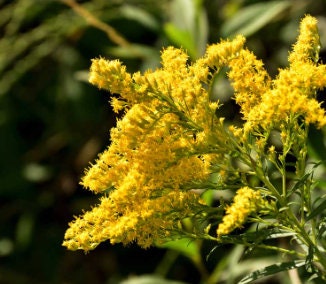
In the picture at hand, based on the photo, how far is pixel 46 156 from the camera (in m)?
5.34

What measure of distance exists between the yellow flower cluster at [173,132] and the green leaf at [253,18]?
1.95 meters

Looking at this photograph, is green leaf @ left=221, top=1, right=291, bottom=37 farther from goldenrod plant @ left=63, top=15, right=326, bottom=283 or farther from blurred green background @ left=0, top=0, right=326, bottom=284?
goldenrod plant @ left=63, top=15, right=326, bottom=283

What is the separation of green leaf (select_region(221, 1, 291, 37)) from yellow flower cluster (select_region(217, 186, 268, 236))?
7.31ft

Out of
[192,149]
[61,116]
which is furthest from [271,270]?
[61,116]

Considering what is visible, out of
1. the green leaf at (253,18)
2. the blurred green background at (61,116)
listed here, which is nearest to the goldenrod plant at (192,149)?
the green leaf at (253,18)

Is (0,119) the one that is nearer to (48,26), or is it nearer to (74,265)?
(48,26)

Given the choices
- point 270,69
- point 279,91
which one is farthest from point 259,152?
point 270,69

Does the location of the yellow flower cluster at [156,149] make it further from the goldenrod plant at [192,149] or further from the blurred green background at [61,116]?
the blurred green background at [61,116]

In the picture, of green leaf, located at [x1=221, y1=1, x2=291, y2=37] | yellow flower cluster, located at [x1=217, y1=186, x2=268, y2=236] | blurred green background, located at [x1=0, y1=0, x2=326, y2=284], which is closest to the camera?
yellow flower cluster, located at [x1=217, y1=186, x2=268, y2=236]

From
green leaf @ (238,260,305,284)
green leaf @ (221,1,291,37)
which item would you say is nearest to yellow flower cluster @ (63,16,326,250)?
green leaf @ (238,260,305,284)

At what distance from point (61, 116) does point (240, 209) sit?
3.60 m

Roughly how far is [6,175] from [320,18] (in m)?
2.59

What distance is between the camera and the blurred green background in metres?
4.79

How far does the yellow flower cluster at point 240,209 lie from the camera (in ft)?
5.99
